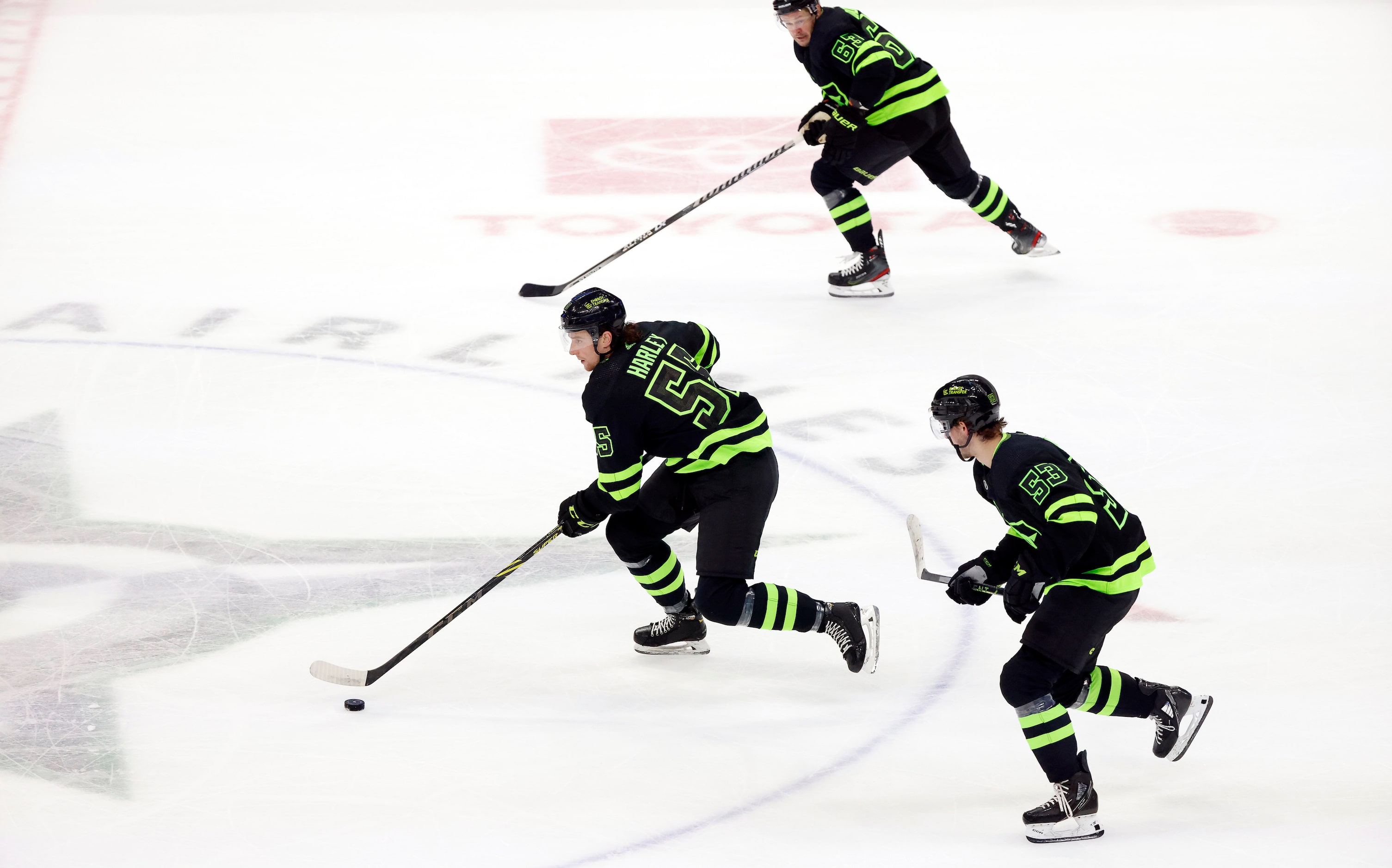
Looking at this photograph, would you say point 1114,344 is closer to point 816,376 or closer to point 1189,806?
point 816,376

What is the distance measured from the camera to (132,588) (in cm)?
438

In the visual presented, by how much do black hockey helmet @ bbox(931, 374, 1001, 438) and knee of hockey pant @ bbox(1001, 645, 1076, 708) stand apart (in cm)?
46

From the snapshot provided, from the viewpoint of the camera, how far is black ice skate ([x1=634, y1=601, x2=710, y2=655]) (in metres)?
4.10

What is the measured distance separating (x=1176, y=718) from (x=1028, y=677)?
48cm

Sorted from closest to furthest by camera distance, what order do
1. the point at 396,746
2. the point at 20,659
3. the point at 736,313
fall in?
1. the point at 396,746
2. the point at 20,659
3. the point at 736,313

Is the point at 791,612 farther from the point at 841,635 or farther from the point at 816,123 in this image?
the point at 816,123

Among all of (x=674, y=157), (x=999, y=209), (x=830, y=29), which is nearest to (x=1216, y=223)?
(x=999, y=209)

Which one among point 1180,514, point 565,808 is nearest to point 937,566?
point 1180,514

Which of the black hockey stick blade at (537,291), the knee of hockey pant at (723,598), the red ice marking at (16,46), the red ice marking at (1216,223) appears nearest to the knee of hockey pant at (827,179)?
the black hockey stick blade at (537,291)

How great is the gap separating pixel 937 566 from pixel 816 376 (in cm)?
140

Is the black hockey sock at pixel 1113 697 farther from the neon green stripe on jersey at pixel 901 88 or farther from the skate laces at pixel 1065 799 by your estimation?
the neon green stripe on jersey at pixel 901 88

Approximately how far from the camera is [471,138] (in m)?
8.15

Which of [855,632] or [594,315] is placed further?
[855,632]

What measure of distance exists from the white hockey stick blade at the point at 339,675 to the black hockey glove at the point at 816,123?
3107 mm
